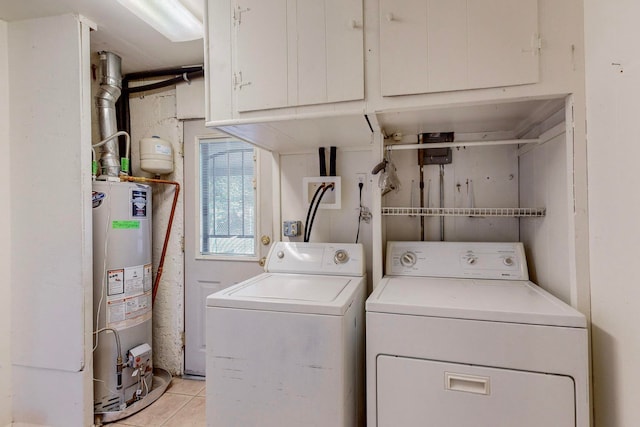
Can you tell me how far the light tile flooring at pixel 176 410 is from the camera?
2041 millimetres

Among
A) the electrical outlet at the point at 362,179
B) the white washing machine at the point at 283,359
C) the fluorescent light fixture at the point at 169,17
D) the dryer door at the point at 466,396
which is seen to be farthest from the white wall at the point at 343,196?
the fluorescent light fixture at the point at 169,17

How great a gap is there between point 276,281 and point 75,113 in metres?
1.61

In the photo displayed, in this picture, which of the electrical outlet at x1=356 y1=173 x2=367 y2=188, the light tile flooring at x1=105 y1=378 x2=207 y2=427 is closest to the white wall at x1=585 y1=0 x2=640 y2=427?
the electrical outlet at x1=356 y1=173 x2=367 y2=188

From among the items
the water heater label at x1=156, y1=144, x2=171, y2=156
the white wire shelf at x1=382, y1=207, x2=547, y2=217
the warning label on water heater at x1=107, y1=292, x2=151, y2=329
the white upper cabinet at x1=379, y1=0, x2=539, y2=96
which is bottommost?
the warning label on water heater at x1=107, y1=292, x2=151, y2=329

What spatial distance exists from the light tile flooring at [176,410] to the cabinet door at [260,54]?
6.54 ft

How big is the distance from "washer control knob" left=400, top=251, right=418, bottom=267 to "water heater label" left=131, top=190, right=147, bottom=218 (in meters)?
1.86

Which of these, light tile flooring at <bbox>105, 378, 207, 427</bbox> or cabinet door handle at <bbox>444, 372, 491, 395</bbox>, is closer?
cabinet door handle at <bbox>444, 372, 491, 395</bbox>

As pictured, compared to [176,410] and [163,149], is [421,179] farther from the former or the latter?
[176,410]

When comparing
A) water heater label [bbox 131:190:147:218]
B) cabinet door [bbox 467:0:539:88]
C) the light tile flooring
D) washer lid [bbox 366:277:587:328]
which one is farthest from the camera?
water heater label [bbox 131:190:147:218]

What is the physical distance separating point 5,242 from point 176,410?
1.54 meters

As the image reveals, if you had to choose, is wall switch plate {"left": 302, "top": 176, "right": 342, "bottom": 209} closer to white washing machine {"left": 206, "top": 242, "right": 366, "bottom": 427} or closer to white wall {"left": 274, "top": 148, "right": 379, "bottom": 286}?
white wall {"left": 274, "top": 148, "right": 379, "bottom": 286}

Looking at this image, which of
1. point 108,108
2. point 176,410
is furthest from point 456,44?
point 176,410

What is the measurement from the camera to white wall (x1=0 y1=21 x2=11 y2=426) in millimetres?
1965

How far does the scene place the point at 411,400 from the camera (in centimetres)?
114
